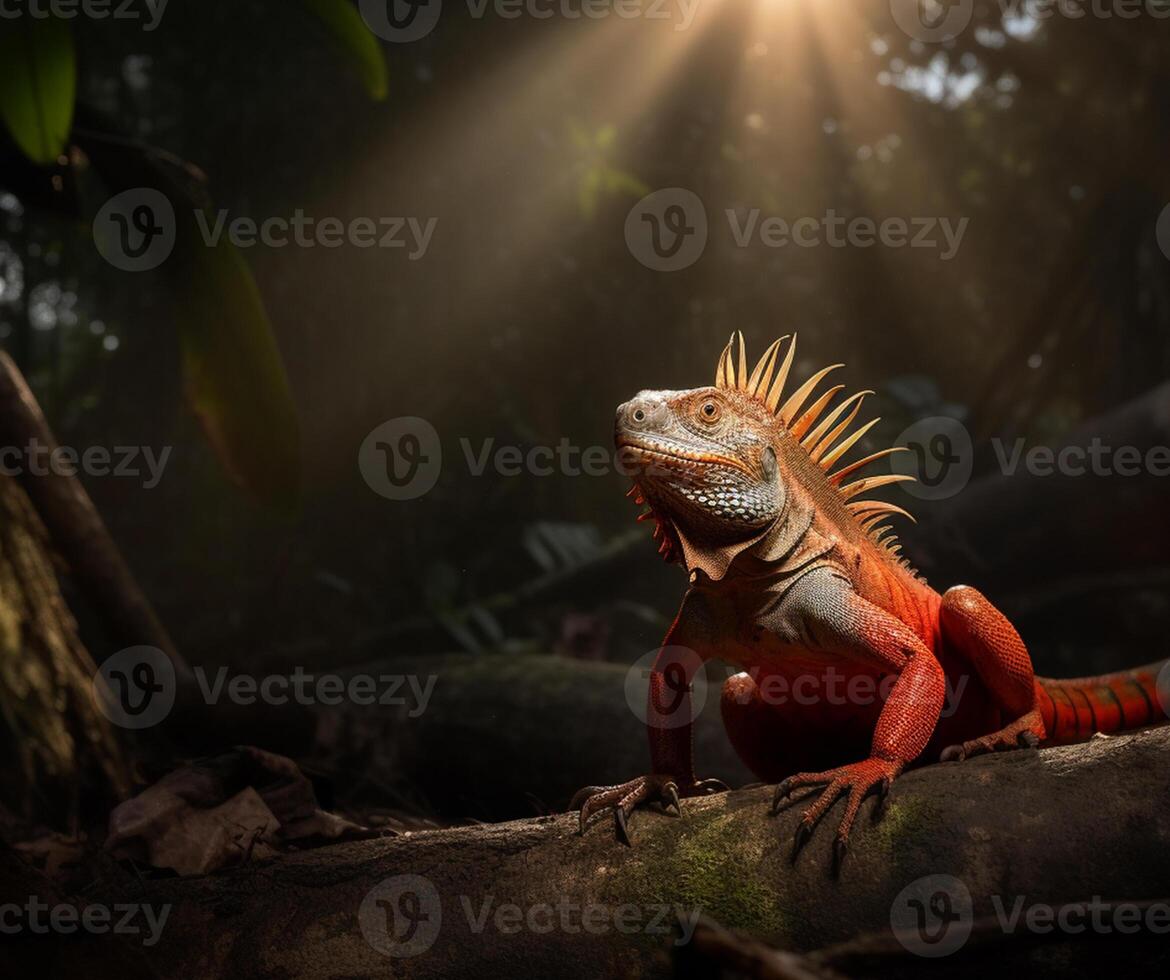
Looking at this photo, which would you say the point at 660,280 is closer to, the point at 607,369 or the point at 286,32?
the point at 607,369

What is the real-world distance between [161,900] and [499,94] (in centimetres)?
847

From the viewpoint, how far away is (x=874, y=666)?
3.02 meters

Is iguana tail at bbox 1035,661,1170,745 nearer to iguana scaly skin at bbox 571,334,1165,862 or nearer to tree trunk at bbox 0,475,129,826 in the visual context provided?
iguana scaly skin at bbox 571,334,1165,862

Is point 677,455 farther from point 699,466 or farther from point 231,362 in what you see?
point 231,362

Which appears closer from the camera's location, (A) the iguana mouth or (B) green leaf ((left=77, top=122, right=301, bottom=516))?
(A) the iguana mouth

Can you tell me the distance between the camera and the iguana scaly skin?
3004 millimetres

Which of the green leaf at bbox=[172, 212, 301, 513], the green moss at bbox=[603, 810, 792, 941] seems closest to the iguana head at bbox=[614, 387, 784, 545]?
the green moss at bbox=[603, 810, 792, 941]

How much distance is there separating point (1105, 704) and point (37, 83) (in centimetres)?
497

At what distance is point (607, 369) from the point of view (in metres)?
10.0

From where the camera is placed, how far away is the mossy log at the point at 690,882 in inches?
90.2

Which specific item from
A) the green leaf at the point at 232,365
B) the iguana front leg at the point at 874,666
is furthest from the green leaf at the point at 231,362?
the iguana front leg at the point at 874,666

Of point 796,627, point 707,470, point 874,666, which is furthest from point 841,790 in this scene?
point 707,470

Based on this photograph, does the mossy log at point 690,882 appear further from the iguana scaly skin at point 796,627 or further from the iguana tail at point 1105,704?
the iguana tail at point 1105,704

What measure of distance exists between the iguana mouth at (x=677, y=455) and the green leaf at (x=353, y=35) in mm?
3232
